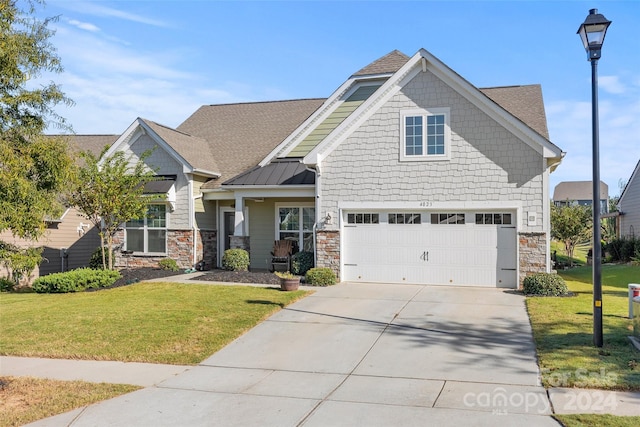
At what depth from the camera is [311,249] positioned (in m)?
19.1

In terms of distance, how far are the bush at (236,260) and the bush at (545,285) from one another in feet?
29.5

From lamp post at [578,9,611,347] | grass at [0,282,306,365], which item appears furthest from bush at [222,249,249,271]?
lamp post at [578,9,611,347]

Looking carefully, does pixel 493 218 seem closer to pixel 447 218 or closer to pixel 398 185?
pixel 447 218

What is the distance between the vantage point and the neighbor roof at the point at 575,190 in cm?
7446

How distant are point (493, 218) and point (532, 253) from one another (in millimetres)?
1404

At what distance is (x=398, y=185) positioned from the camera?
16.0m

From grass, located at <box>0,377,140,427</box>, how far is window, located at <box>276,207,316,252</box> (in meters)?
12.0

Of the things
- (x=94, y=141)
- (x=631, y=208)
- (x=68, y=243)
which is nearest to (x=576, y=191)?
(x=631, y=208)

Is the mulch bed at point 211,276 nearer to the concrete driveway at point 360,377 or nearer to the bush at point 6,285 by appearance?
the bush at point 6,285

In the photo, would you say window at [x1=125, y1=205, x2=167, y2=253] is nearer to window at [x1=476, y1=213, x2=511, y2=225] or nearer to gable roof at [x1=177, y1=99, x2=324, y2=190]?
gable roof at [x1=177, y1=99, x2=324, y2=190]

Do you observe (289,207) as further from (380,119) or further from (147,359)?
(147,359)

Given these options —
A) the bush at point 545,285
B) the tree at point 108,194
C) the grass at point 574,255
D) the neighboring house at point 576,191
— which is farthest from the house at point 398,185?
the neighboring house at point 576,191

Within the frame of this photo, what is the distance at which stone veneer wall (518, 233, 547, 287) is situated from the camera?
14.6m

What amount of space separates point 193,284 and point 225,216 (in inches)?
218
